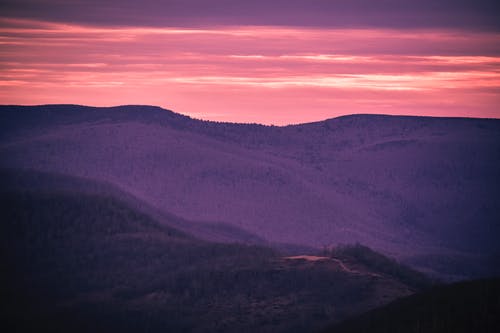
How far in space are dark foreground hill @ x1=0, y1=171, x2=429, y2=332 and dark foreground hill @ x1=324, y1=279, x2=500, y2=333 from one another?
15.7m

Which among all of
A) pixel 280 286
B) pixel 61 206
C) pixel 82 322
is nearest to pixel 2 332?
pixel 82 322

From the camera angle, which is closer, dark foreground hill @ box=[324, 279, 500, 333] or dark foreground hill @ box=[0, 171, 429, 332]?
dark foreground hill @ box=[324, 279, 500, 333]

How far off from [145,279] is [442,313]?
65.3 metres

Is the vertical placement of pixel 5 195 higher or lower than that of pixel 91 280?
higher

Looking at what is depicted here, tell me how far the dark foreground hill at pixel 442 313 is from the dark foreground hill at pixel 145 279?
1565cm

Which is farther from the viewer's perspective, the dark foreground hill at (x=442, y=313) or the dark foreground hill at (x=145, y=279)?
the dark foreground hill at (x=145, y=279)

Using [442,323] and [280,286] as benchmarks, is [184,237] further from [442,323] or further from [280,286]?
[442,323]

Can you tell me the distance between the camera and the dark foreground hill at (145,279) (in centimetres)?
12412

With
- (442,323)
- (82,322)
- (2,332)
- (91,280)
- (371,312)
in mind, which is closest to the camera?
(442,323)

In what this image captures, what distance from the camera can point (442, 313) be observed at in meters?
93.2

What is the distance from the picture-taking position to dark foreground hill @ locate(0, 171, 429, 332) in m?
124

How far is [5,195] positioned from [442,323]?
103m

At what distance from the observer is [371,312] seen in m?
108

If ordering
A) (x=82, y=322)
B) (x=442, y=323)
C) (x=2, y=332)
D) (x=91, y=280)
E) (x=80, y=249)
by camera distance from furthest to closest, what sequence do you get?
(x=80, y=249) → (x=91, y=280) → (x=82, y=322) → (x=2, y=332) → (x=442, y=323)
